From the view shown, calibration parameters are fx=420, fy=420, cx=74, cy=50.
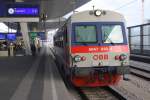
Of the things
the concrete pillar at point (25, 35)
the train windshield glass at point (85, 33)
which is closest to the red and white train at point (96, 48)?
the train windshield glass at point (85, 33)

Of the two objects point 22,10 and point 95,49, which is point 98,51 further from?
point 22,10

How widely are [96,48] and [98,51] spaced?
0.40 feet

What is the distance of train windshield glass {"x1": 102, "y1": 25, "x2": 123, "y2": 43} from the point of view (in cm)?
1448

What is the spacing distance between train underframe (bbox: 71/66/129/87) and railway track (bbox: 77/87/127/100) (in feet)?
0.89

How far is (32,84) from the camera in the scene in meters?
15.0

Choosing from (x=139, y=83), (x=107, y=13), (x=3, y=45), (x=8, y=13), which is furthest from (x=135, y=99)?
(x=3, y=45)

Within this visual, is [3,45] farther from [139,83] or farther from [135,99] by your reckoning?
[135,99]

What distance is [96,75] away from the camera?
1430cm

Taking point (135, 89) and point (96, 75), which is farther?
point (135, 89)

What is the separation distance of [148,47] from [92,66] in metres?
15.5

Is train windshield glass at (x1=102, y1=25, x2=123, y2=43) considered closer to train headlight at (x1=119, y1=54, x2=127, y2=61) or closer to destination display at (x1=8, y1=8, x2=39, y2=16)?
train headlight at (x1=119, y1=54, x2=127, y2=61)

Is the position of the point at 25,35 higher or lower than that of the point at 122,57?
higher

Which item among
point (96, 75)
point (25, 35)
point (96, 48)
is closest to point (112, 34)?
point (96, 48)

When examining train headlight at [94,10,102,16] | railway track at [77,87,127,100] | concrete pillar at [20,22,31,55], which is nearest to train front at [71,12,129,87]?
train headlight at [94,10,102,16]
